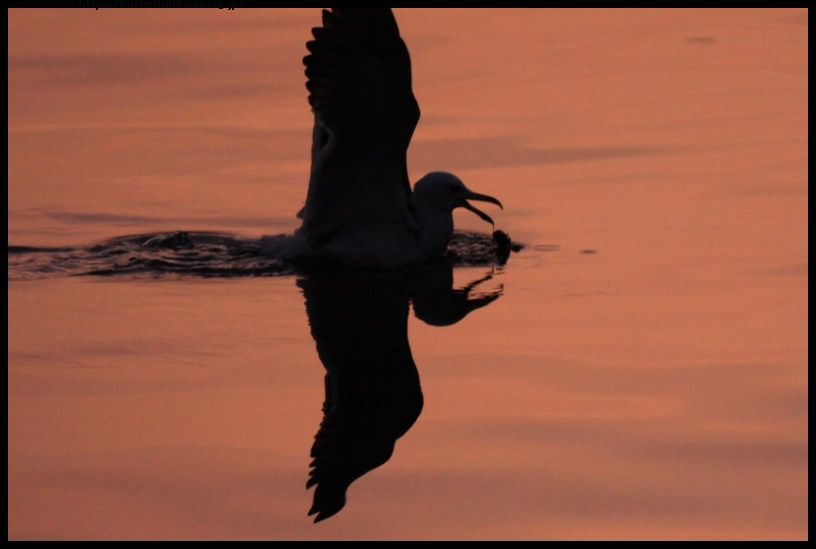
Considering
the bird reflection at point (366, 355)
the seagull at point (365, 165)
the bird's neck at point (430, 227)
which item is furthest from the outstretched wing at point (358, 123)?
the bird reflection at point (366, 355)

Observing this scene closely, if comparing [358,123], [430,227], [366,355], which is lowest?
[366,355]

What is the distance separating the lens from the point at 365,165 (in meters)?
12.6

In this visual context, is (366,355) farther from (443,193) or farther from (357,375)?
(443,193)

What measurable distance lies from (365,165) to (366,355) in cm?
204

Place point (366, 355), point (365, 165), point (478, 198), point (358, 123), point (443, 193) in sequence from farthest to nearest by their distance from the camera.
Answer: point (478, 198) < point (443, 193) < point (365, 165) < point (358, 123) < point (366, 355)

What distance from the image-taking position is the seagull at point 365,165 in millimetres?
11820

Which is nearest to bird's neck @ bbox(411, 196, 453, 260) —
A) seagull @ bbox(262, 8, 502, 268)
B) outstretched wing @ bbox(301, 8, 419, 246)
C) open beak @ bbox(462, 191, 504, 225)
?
seagull @ bbox(262, 8, 502, 268)

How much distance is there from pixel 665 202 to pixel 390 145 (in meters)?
2.82

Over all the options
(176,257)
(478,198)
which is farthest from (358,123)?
(176,257)

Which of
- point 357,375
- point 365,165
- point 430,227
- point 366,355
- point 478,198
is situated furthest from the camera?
point 478,198

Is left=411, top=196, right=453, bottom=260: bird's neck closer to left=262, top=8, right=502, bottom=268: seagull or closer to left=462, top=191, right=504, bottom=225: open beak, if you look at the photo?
left=262, top=8, right=502, bottom=268: seagull

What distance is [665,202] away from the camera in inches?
571

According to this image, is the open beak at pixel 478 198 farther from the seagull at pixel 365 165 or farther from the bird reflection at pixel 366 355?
the bird reflection at pixel 366 355

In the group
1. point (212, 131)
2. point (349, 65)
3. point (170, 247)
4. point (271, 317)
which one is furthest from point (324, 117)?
point (212, 131)
